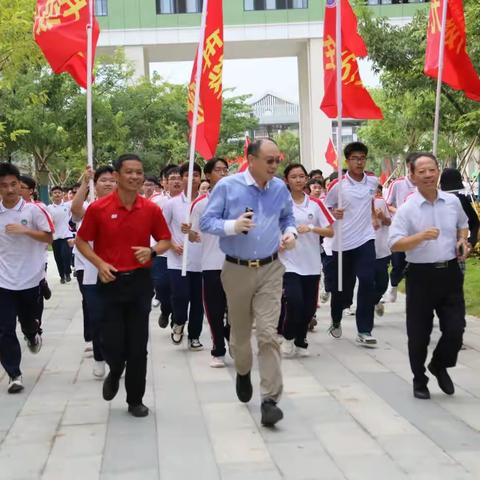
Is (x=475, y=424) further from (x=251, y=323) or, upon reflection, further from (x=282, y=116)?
(x=282, y=116)

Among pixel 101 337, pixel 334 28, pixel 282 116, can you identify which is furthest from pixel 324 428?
pixel 282 116

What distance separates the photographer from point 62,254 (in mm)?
16156

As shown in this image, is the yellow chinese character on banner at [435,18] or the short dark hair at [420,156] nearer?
the short dark hair at [420,156]

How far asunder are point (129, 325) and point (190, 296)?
264 cm

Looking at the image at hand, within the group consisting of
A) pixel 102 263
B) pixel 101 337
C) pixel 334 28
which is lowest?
pixel 101 337

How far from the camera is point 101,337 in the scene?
572 centimetres

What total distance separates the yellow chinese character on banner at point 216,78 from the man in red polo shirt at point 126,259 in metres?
3.15

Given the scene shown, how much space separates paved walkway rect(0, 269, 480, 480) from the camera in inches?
181

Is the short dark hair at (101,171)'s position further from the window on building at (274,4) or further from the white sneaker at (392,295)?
the window on building at (274,4)

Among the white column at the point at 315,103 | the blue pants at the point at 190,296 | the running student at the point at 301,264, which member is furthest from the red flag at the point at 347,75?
the white column at the point at 315,103

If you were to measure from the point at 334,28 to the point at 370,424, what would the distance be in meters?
5.93

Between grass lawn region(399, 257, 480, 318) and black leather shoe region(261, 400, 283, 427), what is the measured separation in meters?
5.40

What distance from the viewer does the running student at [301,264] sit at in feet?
25.1

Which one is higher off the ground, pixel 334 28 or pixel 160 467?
pixel 334 28
